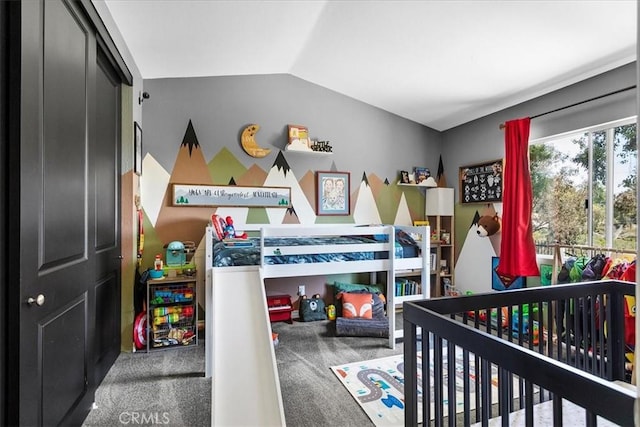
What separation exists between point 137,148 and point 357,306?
256 cm

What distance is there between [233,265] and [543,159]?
10.0 ft

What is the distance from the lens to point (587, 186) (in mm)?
2752

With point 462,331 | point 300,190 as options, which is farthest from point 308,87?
point 462,331

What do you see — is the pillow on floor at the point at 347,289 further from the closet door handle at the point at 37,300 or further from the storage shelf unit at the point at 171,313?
the closet door handle at the point at 37,300

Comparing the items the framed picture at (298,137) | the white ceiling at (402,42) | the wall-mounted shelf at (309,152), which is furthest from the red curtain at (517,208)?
the framed picture at (298,137)

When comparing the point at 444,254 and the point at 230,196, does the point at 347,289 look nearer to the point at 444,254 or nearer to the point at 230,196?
the point at 444,254

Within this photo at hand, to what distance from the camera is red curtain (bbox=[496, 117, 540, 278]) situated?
118 inches

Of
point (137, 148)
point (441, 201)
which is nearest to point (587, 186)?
point (441, 201)

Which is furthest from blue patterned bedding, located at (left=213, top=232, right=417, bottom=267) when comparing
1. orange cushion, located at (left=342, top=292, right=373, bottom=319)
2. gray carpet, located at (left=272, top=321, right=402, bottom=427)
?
gray carpet, located at (left=272, top=321, right=402, bottom=427)

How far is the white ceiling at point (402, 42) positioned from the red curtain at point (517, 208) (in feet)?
1.42

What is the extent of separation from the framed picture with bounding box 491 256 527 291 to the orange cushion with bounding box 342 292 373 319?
137 centimetres

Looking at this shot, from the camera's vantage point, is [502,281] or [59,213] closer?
[59,213]

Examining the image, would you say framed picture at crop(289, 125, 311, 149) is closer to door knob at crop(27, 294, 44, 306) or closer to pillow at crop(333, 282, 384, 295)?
pillow at crop(333, 282, 384, 295)

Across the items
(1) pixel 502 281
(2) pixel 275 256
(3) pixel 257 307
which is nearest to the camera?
(3) pixel 257 307
